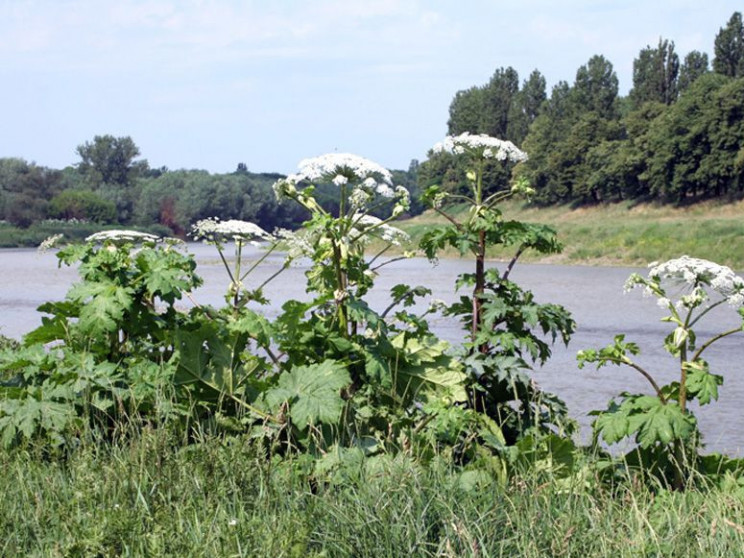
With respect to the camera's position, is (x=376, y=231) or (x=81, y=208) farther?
(x=81, y=208)

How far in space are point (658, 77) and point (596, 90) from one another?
16.4 feet

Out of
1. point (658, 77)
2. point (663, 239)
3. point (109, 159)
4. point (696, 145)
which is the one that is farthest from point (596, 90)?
point (109, 159)

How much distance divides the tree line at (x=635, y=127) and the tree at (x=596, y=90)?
78mm

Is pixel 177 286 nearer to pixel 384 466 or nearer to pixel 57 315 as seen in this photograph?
pixel 57 315

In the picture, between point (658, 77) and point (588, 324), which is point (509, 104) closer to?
point (658, 77)

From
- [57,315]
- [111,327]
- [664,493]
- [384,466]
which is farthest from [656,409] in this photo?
[57,315]

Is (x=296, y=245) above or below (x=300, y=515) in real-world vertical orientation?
above

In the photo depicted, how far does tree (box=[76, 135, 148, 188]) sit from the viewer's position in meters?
168

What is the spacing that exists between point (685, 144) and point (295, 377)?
60.3 metres

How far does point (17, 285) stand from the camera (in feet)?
101

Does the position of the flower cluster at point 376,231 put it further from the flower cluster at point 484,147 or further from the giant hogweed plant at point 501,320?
the flower cluster at point 484,147

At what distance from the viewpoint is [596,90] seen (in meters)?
78.9

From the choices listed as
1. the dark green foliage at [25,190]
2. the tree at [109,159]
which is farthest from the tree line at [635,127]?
the tree at [109,159]

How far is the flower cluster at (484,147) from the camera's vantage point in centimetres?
578
